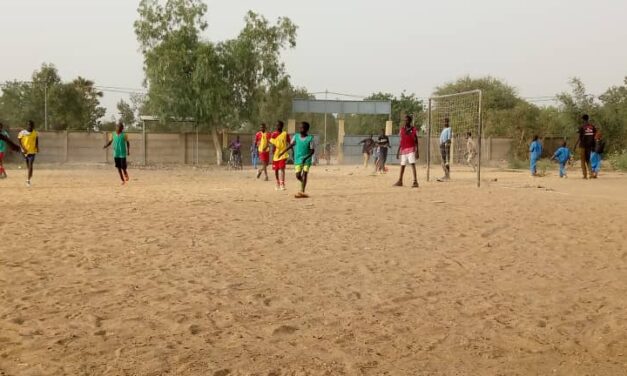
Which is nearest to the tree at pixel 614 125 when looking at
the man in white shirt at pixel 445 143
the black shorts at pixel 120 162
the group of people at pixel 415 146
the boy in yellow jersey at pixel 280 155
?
the group of people at pixel 415 146

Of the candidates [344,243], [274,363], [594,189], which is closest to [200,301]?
[274,363]

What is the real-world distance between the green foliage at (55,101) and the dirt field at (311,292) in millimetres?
33763

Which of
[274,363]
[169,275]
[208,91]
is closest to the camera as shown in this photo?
[274,363]

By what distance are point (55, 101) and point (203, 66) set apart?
1678 cm

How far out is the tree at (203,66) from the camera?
2886cm

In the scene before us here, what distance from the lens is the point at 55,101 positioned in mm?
39656

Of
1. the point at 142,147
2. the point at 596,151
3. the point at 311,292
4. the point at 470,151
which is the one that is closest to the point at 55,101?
the point at 142,147

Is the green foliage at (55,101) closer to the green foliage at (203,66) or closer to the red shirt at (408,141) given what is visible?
the green foliage at (203,66)

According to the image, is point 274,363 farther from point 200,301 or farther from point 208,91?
point 208,91

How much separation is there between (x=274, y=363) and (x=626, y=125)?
32.0 m

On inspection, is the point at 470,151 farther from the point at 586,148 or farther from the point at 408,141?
the point at 408,141

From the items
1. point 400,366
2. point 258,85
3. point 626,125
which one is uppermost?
point 258,85

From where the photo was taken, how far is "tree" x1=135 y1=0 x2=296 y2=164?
94.7 ft

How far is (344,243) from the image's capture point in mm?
6941
